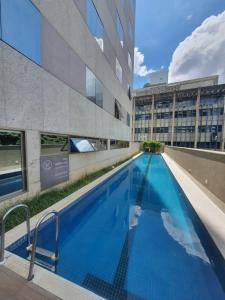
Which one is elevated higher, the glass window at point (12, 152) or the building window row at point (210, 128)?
the building window row at point (210, 128)

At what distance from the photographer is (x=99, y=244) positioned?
3434 millimetres

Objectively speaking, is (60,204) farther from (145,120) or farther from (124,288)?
(145,120)

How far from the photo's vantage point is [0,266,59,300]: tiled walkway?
1725 mm

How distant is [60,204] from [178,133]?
34.3 m

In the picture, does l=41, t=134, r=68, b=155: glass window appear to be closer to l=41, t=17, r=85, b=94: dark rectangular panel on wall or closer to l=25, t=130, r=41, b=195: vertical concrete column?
l=25, t=130, r=41, b=195: vertical concrete column

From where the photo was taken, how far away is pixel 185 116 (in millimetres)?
Result: 33719

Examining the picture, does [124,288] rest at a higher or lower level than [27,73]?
lower

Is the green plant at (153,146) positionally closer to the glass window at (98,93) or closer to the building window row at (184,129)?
the building window row at (184,129)

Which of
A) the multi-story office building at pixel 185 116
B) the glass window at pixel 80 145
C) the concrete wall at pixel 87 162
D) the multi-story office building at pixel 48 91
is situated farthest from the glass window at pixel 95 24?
the multi-story office building at pixel 185 116

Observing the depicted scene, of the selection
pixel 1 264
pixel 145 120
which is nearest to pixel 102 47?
pixel 1 264

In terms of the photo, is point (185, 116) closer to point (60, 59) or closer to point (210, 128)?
point (210, 128)

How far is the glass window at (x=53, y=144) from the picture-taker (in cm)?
500

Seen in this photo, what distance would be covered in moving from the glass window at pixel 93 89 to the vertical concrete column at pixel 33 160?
4.29 metres

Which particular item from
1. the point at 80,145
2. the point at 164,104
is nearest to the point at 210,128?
the point at 164,104
